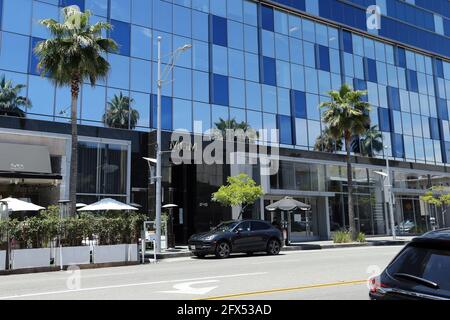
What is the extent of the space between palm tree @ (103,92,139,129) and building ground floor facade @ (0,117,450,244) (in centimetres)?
72

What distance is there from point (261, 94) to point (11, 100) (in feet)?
60.4

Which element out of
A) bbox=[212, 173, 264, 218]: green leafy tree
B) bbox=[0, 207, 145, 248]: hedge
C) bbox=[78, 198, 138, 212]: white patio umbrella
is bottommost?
bbox=[0, 207, 145, 248]: hedge

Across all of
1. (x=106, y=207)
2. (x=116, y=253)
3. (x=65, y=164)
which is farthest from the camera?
(x=65, y=164)

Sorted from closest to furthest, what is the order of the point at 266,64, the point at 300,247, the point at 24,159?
the point at 24,159 → the point at 300,247 → the point at 266,64

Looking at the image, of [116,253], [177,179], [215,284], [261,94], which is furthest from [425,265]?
[261,94]

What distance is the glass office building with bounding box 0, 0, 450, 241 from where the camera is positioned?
27.7 metres

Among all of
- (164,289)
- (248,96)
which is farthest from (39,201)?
(164,289)

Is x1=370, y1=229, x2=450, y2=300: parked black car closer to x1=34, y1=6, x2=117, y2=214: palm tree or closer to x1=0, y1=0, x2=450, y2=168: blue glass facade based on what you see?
x1=34, y1=6, x2=117, y2=214: palm tree

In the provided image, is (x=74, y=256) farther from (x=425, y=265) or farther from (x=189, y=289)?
(x=425, y=265)

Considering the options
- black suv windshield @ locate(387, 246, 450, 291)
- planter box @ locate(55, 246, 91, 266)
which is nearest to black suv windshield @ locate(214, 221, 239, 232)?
planter box @ locate(55, 246, 91, 266)

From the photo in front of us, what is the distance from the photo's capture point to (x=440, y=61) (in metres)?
52.5

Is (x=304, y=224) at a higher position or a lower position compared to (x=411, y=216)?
lower

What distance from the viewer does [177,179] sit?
29.4 metres

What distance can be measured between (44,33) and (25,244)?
15.3 metres
